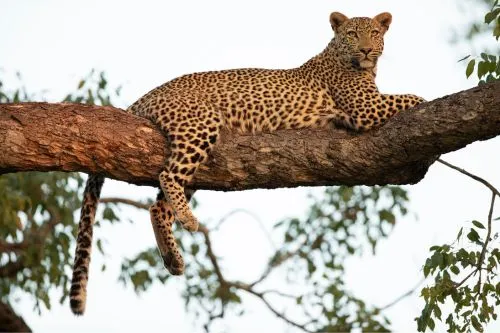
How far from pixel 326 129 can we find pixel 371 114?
38cm

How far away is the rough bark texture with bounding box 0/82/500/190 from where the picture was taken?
7492 mm

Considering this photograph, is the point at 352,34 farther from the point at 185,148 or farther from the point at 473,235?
the point at 473,235

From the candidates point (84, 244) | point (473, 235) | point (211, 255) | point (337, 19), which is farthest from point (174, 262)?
point (211, 255)

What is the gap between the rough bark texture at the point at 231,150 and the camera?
24.6 feet

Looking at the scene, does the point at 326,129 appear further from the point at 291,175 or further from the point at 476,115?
the point at 476,115

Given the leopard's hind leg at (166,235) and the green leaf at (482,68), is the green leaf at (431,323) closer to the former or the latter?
the green leaf at (482,68)

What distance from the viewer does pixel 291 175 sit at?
7812mm

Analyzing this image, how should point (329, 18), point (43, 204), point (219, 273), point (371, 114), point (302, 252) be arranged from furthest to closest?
point (302, 252), point (219, 273), point (43, 204), point (329, 18), point (371, 114)

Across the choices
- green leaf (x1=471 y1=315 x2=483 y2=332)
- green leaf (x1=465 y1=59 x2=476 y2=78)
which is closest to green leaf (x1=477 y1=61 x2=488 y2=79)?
green leaf (x1=465 y1=59 x2=476 y2=78)

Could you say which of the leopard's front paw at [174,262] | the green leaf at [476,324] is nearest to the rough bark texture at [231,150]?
the leopard's front paw at [174,262]

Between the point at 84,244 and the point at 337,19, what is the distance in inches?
129

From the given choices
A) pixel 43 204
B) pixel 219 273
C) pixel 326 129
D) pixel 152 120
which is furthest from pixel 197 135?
pixel 219 273

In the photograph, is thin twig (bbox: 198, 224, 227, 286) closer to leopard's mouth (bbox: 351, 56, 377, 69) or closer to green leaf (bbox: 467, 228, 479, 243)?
leopard's mouth (bbox: 351, 56, 377, 69)

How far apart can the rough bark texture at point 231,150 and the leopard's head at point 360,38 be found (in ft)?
5.19
